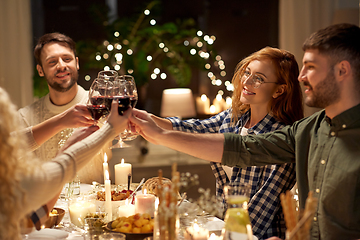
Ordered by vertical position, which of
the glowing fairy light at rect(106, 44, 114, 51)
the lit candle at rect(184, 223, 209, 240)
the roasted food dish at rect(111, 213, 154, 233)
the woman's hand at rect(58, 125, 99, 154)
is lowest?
the roasted food dish at rect(111, 213, 154, 233)

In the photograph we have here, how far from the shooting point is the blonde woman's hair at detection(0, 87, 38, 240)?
992 millimetres

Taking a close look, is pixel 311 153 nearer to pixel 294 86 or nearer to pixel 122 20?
pixel 294 86

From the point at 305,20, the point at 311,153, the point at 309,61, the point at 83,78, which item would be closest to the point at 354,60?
the point at 309,61

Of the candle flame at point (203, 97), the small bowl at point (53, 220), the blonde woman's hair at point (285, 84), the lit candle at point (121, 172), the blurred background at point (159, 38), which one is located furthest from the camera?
the candle flame at point (203, 97)

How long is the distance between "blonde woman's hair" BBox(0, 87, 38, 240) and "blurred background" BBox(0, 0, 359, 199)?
354 centimetres

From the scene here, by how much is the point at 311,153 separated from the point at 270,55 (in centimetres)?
64

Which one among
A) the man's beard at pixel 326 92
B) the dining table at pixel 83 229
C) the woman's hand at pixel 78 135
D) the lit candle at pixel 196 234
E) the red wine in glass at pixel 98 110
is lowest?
the dining table at pixel 83 229

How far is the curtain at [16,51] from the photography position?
4.29 metres

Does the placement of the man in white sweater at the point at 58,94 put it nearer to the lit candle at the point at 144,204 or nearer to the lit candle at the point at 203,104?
the lit candle at the point at 144,204

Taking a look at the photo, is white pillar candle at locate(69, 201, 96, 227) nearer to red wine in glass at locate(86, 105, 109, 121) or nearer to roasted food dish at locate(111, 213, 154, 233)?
roasted food dish at locate(111, 213, 154, 233)

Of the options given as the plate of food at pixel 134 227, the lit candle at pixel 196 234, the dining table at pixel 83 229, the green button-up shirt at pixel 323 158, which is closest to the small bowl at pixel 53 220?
the dining table at pixel 83 229

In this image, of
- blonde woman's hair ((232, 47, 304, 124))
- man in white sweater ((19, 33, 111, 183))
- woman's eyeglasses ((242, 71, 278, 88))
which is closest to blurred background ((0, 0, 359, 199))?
man in white sweater ((19, 33, 111, 183))

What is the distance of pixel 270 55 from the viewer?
1.99 meters

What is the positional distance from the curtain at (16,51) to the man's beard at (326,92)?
375cm
